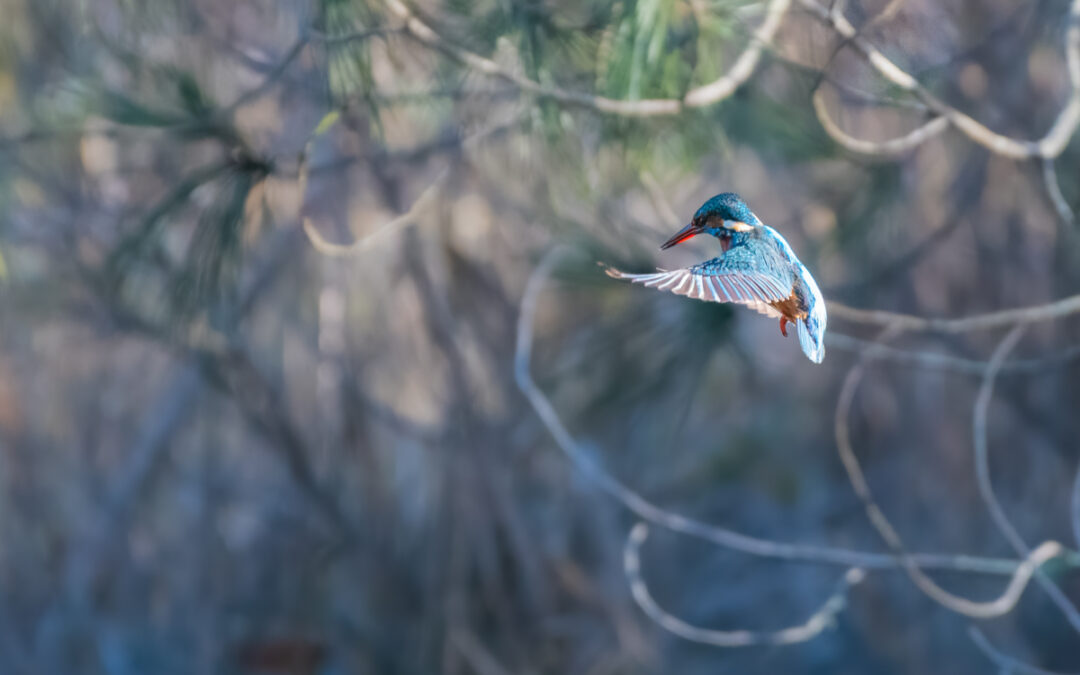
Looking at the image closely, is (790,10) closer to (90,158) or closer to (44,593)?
(90,158)

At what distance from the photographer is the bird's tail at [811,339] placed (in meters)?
0.13

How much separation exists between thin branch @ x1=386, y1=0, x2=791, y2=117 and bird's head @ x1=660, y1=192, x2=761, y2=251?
27 cm

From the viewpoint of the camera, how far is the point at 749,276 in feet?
0.43

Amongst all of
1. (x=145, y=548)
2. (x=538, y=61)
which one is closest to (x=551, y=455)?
(x=145, y=548)

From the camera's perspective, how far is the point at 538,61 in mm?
543

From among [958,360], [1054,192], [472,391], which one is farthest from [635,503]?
[1054,192]

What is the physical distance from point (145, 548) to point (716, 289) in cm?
110

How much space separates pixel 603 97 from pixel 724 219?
0.36 m

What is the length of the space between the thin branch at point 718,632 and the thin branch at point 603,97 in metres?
0.54

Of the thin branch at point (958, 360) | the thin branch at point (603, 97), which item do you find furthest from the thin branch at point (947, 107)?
the thin branch at point (958, 360)

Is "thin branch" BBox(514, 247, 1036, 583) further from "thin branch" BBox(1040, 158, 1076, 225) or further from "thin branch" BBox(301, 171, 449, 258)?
"thin branch" BBox(1040, 158, 1076, 225)

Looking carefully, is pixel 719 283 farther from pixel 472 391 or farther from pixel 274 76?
pixel 472 391

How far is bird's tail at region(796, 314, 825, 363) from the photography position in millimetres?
127

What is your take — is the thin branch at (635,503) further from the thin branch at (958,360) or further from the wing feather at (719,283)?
the wing feather at (719,283)
